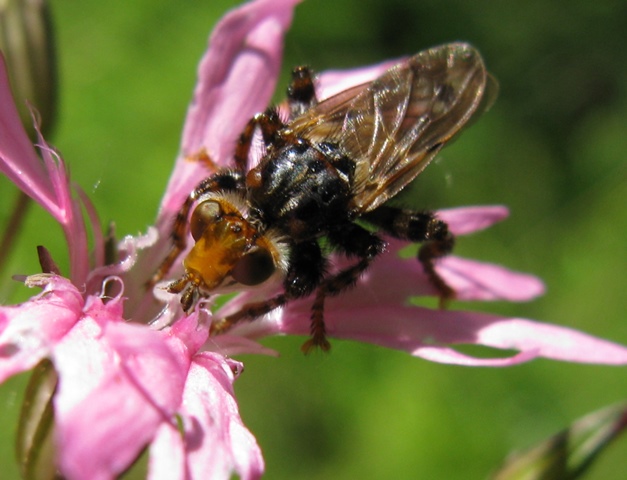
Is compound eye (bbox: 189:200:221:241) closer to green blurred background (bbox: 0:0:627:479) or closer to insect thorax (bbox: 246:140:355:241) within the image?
insect thorax (bbox: 246:140:355:241)

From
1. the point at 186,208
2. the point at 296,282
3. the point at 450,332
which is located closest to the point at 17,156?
the point at 186,208

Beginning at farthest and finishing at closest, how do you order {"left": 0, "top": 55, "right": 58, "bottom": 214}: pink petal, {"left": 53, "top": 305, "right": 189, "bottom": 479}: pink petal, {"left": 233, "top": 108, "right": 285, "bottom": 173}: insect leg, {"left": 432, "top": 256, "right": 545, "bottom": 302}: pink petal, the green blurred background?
the green blurred background → {"left": 432, "top": 256, "right": 545, "bottom": 302}: pink petal → {"left": 233, "top": 108, "right": 285, "bottom": 173}: insect leg → {"left": 0, "top": 55, "right": 58, "bottom": 214}: pink petal → {"left": 53, "top": 305, "right": 189, "bottom": 479}: pink petal

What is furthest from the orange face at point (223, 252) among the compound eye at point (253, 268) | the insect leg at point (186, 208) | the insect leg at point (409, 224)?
the insect leg at point (409, 224)

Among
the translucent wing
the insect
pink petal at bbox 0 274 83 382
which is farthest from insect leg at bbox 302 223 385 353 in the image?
pink petal at bbox 0 274 83 382

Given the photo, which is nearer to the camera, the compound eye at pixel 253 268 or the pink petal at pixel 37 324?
the pink petal at pixel 37 324

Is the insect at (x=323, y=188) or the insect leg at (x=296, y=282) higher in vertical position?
the insect at (x=323, y=188)

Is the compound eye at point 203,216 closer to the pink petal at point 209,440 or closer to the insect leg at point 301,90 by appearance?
the pink petal at point 209,440

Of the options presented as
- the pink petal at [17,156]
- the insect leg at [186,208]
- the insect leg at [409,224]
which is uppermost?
the pink petal at [17,156]
